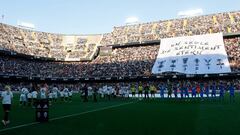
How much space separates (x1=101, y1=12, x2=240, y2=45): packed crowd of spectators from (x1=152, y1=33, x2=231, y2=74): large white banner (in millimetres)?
5528

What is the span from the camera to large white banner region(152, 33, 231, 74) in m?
56.8

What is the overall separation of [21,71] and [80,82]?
13188 mm

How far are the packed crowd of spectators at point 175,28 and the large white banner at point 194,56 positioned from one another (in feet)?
18.1

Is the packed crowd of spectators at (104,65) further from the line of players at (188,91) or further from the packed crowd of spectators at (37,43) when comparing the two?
the line of players at (188,91)

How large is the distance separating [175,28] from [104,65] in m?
18.8

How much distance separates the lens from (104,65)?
2872 inches

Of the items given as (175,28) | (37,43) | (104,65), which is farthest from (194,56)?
(37,43)

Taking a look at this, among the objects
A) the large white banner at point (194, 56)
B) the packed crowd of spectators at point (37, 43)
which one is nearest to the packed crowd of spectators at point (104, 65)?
the packed crowd of spectators at point (37, 43)

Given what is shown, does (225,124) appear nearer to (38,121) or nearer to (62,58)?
(38,121)

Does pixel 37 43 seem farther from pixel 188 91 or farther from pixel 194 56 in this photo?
pixel 188 91

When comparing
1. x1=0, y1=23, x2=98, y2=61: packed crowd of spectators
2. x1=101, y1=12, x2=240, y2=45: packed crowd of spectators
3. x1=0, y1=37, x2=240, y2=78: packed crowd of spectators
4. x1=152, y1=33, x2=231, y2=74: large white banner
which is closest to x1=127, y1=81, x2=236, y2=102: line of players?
x1=152, y1=33, x2=231, y2=74: large white banner

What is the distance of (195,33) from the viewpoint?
68.6 m

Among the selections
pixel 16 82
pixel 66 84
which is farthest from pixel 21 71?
pixel 66 84

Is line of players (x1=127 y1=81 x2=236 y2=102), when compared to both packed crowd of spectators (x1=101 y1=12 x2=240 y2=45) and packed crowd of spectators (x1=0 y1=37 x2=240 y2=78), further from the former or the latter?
packed crowd of spectators (x1=101 y1=12 x2=240 y2=45)
